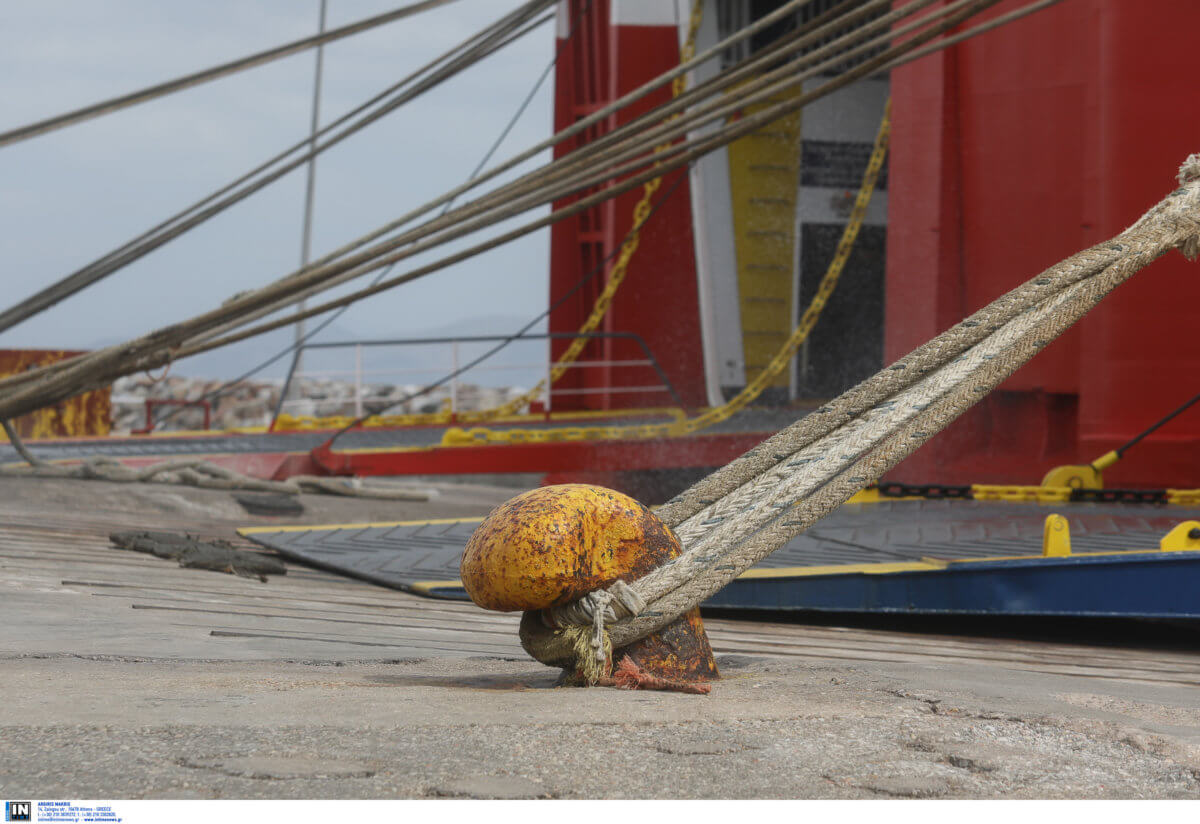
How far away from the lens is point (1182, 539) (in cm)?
448

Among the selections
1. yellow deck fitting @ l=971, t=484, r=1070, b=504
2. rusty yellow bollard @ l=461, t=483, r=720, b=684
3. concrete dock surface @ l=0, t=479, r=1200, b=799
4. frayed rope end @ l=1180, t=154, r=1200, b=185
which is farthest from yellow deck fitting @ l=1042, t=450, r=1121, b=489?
rusty yellow bollard @ l=461, t=483, r=720, b=684

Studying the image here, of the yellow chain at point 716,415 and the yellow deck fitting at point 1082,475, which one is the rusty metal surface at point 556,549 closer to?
the yellow deck fitting at point 1082,475

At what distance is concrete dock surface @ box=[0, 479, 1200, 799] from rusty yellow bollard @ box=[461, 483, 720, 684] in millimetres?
170

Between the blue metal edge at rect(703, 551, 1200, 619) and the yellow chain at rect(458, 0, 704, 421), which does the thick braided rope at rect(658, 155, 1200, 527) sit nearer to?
the blue metal edge at rect(703, 551, 1200, 619)

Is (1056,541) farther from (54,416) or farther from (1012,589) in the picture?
(54,416)

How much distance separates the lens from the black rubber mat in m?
5.12

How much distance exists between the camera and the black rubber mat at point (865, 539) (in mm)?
5125

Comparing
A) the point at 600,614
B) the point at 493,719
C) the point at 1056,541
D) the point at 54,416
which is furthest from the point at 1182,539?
the point at 54,416

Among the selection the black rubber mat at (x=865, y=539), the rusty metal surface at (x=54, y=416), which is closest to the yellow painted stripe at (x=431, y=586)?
the black rubber mat at (x=865, y=539)

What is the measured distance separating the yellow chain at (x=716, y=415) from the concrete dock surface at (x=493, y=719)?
6927 millimetres

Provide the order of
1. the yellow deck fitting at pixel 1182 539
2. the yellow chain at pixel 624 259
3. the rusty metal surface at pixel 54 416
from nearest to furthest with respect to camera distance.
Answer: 1. the yellow deck fitting at pixel 1182 539
2. the yellow chain at pixel 624 259
3. the rusty metal surface at pixel 54 416

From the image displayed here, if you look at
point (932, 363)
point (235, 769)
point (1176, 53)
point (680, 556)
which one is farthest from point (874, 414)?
point (1176, 53)

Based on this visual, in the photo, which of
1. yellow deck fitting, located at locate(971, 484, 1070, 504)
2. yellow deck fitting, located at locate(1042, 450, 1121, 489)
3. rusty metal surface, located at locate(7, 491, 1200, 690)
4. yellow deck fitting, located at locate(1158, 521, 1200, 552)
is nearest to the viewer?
rusty metal surface, located at locate(7, 491, 1200, 690)

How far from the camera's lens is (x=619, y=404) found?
14227 mm
